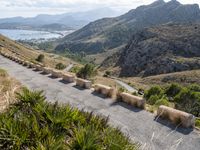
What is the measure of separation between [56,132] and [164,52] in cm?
14210

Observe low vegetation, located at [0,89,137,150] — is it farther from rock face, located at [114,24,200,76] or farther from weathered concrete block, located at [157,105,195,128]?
rock face, located at [114,24,200,76]

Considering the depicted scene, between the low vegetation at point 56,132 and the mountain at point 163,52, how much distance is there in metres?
124

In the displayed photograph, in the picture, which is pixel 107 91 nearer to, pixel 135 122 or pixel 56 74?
pixel 135 122

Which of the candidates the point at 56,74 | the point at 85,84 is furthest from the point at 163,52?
the point at 85,84

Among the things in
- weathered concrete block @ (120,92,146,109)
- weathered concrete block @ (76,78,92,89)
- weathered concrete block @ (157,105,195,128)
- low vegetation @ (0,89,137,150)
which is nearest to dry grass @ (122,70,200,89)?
weathered concrete block @ (76,78,92,89)

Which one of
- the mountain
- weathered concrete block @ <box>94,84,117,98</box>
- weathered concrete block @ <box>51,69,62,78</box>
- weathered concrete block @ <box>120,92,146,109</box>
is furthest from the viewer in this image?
the mountain

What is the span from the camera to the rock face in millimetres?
135125

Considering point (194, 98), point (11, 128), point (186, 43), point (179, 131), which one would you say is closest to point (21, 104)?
point (11, 128)

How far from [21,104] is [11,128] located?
12.5 feet

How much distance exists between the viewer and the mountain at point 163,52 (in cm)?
13512

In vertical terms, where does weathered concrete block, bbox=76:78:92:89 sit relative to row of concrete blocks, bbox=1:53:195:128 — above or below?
below

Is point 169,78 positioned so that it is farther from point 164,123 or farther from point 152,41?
point 164,123

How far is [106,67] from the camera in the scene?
188 metres

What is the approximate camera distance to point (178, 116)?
1302cm
